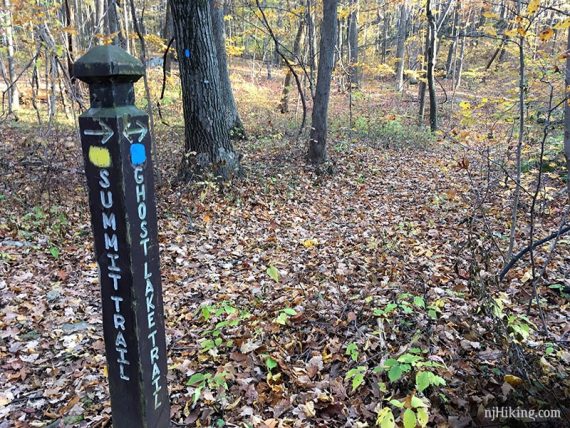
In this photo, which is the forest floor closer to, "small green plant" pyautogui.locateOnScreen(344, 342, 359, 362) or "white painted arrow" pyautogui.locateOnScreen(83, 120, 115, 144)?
"small green plant" pyautogui.locateOnScreen(344, 342, 359, 362)

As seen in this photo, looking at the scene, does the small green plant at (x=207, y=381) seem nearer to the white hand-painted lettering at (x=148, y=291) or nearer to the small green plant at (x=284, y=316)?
the small green plant at (x=284, y=316)

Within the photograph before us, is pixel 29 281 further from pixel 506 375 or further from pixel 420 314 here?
pixel 506 375

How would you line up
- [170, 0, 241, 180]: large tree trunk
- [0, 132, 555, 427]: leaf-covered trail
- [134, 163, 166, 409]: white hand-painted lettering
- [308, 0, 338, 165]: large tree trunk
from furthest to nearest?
[308, 0, 338, 165]: large tree trunk
[170, 0, 241, 180]: large tree trunk
[0, 132, 555, 427]: leaf-covered trail
[134, 163, 166, 409]: white hand-painted lettering

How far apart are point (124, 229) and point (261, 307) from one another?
2602 mm

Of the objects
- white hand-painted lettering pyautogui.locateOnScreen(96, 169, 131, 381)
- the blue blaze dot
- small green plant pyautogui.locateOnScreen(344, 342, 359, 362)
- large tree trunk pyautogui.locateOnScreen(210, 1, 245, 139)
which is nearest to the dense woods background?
small green plant pyautogui.locateOnScreen(344, 342, 359, 362)

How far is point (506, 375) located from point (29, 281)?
4.78 meters

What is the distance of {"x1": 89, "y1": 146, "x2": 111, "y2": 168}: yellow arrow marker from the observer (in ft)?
5.54

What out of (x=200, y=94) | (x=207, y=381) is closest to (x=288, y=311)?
(x=207, y=381)

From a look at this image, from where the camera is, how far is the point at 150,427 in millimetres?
1979

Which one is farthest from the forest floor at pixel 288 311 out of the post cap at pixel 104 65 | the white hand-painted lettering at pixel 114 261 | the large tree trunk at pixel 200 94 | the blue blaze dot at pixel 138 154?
the post cap at pixel 104 65

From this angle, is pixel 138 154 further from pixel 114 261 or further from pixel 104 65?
pixel 114 261

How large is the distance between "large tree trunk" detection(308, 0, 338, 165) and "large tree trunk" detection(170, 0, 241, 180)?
8.61 feet
